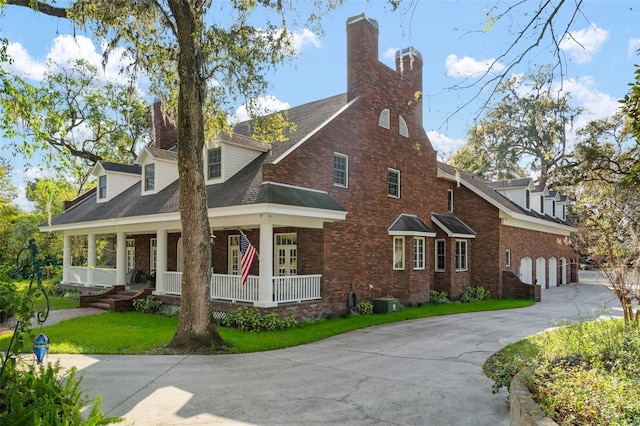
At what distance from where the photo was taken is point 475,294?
75.6ft

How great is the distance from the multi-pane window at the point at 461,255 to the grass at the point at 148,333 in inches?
232

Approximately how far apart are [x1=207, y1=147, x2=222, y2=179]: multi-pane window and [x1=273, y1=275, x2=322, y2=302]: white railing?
5.11 meters

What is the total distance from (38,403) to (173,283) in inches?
544

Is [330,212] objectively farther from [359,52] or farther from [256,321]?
[359,52]

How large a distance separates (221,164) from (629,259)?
13.2 m

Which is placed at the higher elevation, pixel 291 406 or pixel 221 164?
pixel 221 164

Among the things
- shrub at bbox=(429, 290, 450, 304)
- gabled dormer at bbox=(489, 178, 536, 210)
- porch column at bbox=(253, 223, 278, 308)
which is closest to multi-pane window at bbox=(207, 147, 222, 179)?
porch column at bbox=(253, 223, 278, 308)

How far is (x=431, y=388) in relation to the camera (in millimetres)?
7910

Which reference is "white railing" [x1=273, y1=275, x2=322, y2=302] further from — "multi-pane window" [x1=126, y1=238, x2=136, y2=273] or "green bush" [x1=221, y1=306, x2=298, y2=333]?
"multi-pane window" [x1=126, y1=238, x2=136, y2=273]

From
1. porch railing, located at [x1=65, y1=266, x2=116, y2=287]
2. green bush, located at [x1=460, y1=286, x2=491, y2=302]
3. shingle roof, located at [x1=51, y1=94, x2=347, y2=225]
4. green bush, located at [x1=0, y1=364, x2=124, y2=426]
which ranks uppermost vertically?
shingle roof, located at [x1=51, y1=94, x2=347, y2=225]

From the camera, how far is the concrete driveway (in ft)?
21.3

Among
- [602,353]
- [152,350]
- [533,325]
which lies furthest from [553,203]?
[152,350]

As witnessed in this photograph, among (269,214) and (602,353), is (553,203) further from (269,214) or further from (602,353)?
(602,353)

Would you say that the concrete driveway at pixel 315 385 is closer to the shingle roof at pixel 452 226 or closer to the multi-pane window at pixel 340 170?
the multi-pane window at pixel 340 170
